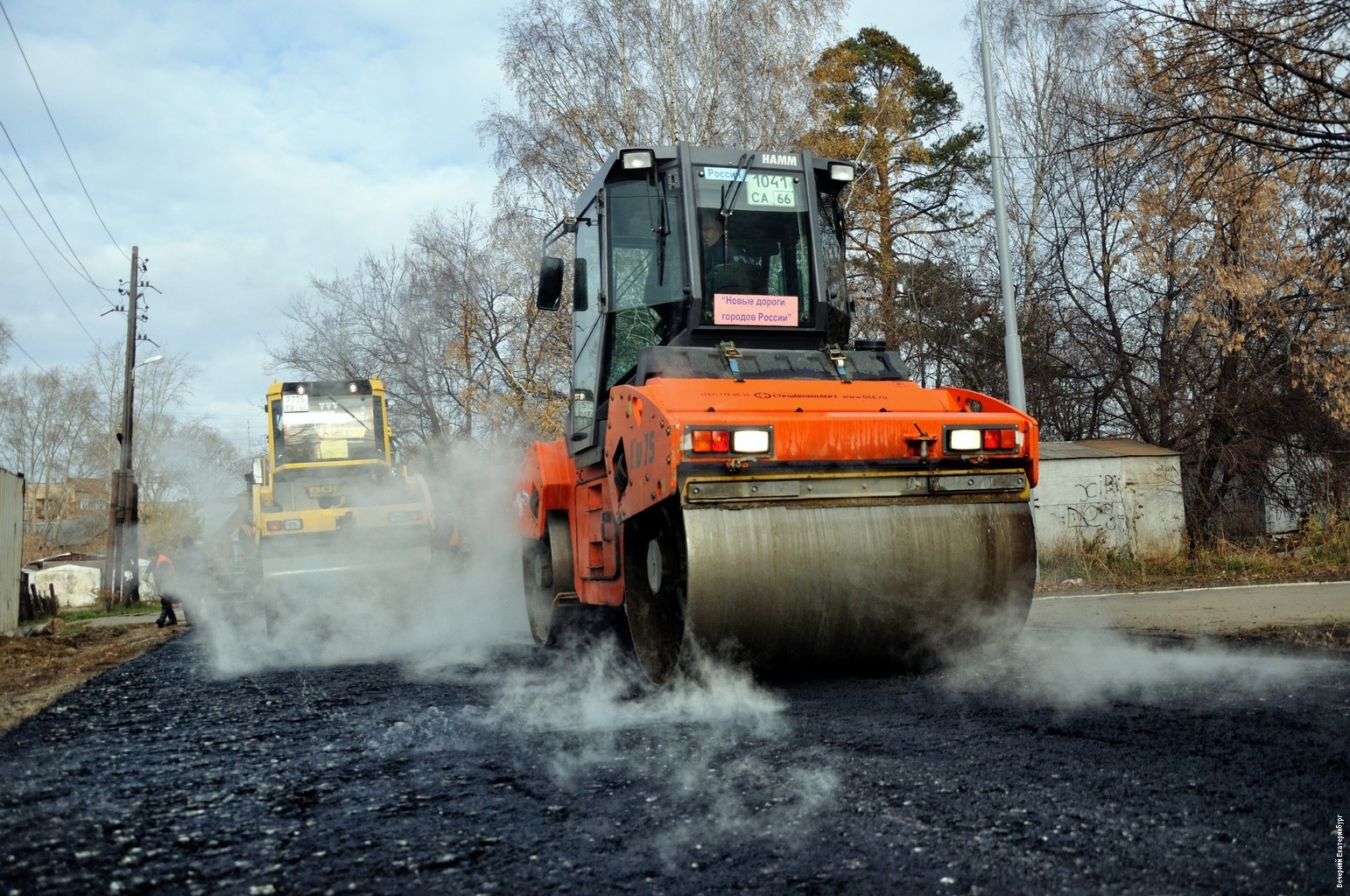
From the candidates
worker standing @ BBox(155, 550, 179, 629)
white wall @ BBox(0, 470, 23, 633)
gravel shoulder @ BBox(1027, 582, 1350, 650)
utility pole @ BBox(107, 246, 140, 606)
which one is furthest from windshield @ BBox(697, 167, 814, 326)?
utility pole @ BBox(107, 246, 140, 606)

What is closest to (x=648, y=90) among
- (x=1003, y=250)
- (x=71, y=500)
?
(x=1003, y=250)

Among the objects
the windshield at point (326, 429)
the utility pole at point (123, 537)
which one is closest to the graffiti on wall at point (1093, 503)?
the windshield at point (326, 429)

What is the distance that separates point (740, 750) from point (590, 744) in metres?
0.65

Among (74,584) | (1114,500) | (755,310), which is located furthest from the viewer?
(74,584)

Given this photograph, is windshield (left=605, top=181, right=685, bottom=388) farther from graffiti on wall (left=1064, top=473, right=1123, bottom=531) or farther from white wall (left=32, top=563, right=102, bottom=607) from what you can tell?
white wall (left=32, top=563, right=102, bottom=607)

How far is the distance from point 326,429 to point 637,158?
366 inches

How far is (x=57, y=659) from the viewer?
10.9 metres

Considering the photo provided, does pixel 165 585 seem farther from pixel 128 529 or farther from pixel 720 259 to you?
pixel 720 259

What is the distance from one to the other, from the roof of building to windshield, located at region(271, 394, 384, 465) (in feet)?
30.9

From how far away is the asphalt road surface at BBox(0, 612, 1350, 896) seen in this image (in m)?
2.80

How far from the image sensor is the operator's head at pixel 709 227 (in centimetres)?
638

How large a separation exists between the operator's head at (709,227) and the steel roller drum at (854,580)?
2.09 metres

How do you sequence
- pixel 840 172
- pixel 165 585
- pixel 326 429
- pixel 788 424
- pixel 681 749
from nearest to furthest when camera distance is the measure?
pixel 681 749 → pixel 788 424 → pixel 840 172 → pixel 326 429 → pixel 165 585

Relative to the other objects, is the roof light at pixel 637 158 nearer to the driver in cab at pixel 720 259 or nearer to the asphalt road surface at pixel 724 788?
the driver in cab at pixel 720 259
